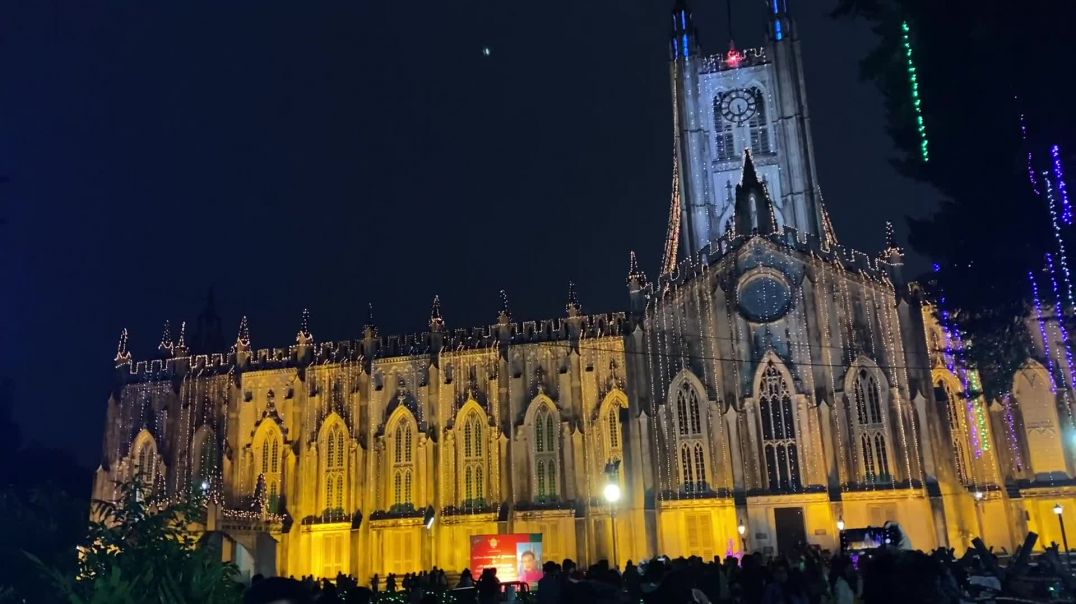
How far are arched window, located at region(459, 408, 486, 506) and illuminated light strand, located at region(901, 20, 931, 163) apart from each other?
1109 inches

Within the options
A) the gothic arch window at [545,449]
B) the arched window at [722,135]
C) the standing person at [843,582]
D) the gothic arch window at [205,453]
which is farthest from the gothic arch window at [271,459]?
the standing person at [843,582]

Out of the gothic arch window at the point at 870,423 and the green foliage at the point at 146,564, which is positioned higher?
the gothic arch window at the point at 870,423

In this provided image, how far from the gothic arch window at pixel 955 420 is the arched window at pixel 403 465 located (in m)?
25.3

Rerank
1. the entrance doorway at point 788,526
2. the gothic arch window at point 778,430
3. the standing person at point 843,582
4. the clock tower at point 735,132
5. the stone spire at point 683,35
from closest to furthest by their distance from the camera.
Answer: the standing person at point 843,582, the entrance doorway at point 788,526, the gothic arch window at point 778,430, the clock tower at point 735,132, the stone spire at point 683,35

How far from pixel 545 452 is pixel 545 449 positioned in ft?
0.48

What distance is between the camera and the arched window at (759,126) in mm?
57469

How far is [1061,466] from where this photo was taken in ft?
120

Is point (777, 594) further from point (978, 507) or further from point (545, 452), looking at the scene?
point (545, 452)

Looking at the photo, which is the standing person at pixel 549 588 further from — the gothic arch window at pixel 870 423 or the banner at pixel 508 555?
the gothic arch window at pixel 870 423

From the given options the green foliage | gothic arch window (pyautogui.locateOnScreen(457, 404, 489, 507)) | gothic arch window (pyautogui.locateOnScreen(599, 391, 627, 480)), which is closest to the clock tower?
gothic arch window (pyautogui.locateOnScreen(599, 391, 627, 480))

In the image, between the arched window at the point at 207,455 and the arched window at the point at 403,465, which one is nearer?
the arched window at the point at 403,465

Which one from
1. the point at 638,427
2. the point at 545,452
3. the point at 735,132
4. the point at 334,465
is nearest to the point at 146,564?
the point at 638,427

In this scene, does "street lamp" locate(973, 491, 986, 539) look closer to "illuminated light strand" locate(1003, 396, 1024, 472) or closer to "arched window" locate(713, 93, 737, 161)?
"illuminated light strand" locate(1003, 396, 1024, 472)

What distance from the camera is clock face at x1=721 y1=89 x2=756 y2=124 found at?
5838 centimetres
